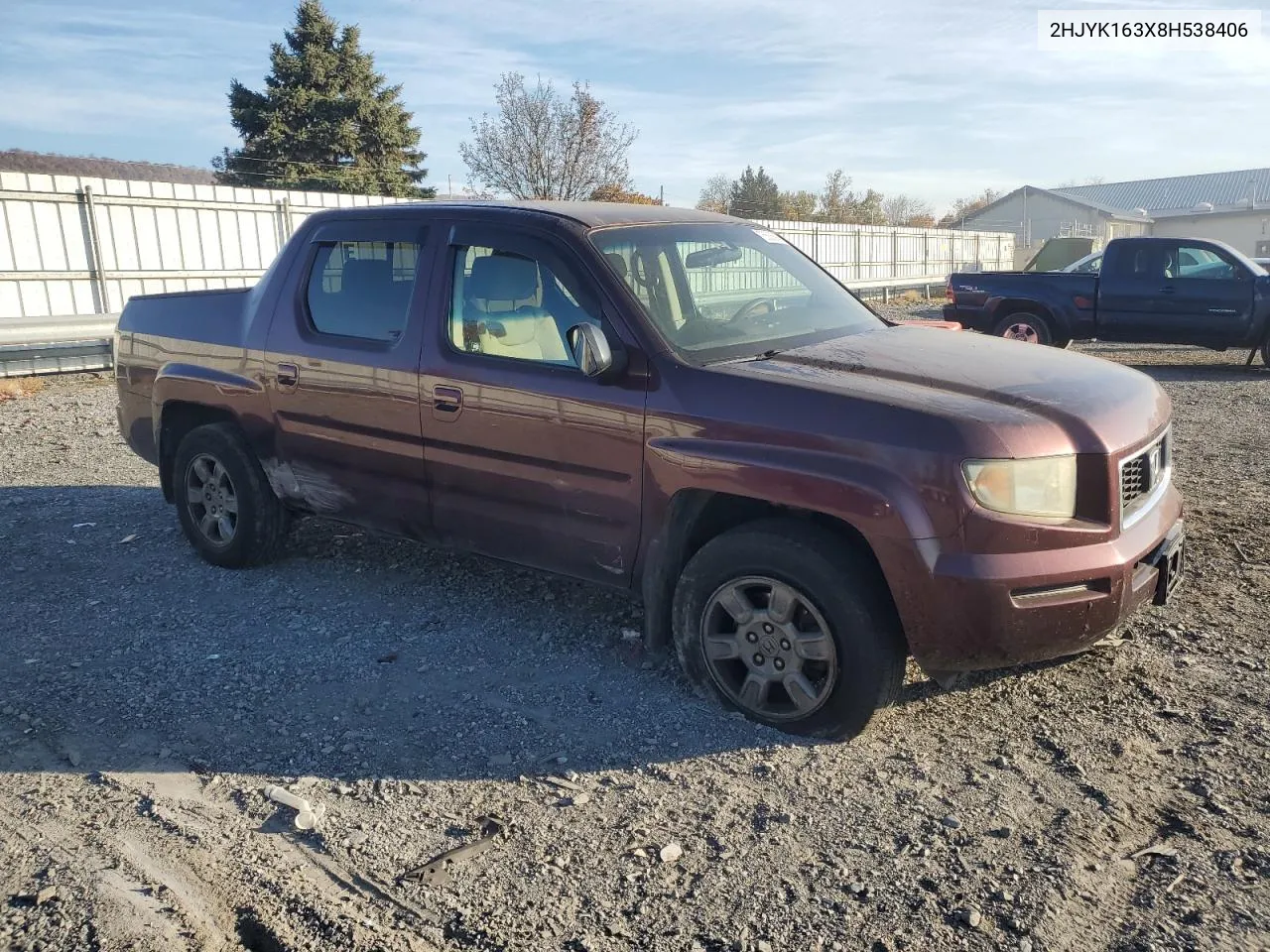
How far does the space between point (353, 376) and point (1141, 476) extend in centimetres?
331

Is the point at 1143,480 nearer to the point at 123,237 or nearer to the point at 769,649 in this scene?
the point at 769,649

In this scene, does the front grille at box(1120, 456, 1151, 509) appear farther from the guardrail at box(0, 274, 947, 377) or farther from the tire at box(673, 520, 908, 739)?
the guardrail at box(0, 274, 947, 377)

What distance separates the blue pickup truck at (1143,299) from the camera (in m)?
13.1

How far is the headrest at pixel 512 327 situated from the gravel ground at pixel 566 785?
4.39 ft

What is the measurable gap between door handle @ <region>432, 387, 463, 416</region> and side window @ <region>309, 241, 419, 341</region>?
0.40m

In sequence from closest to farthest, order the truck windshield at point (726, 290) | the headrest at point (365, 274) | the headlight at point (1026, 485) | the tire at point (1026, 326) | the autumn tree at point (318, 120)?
the headlight at point (1026, 485) < the truck windshield at point (726, 290) < the headrest at point (365, 274) < the tire at point (1026, 326) < the autumn tree at point (318, 120)

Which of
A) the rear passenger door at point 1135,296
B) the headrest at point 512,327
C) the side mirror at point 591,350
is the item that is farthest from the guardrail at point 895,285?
the side mirror at point 591,350

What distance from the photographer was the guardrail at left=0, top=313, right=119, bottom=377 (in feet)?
36.9

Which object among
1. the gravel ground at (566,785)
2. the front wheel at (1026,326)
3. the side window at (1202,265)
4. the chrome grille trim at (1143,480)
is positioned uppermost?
the side window at (1202,265)

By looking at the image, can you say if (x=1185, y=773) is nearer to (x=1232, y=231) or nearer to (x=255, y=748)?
(x=255, y=748)

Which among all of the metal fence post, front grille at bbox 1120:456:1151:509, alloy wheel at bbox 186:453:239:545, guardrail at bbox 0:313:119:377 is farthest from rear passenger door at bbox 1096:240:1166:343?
the metal fence post

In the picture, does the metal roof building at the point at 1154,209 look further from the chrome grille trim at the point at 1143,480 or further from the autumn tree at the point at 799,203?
the chrome grille trim at the point at 1143,480

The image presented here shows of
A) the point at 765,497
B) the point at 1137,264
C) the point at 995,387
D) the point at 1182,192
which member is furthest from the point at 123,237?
the point at 1182,192

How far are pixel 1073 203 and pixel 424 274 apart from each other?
70.8 m
